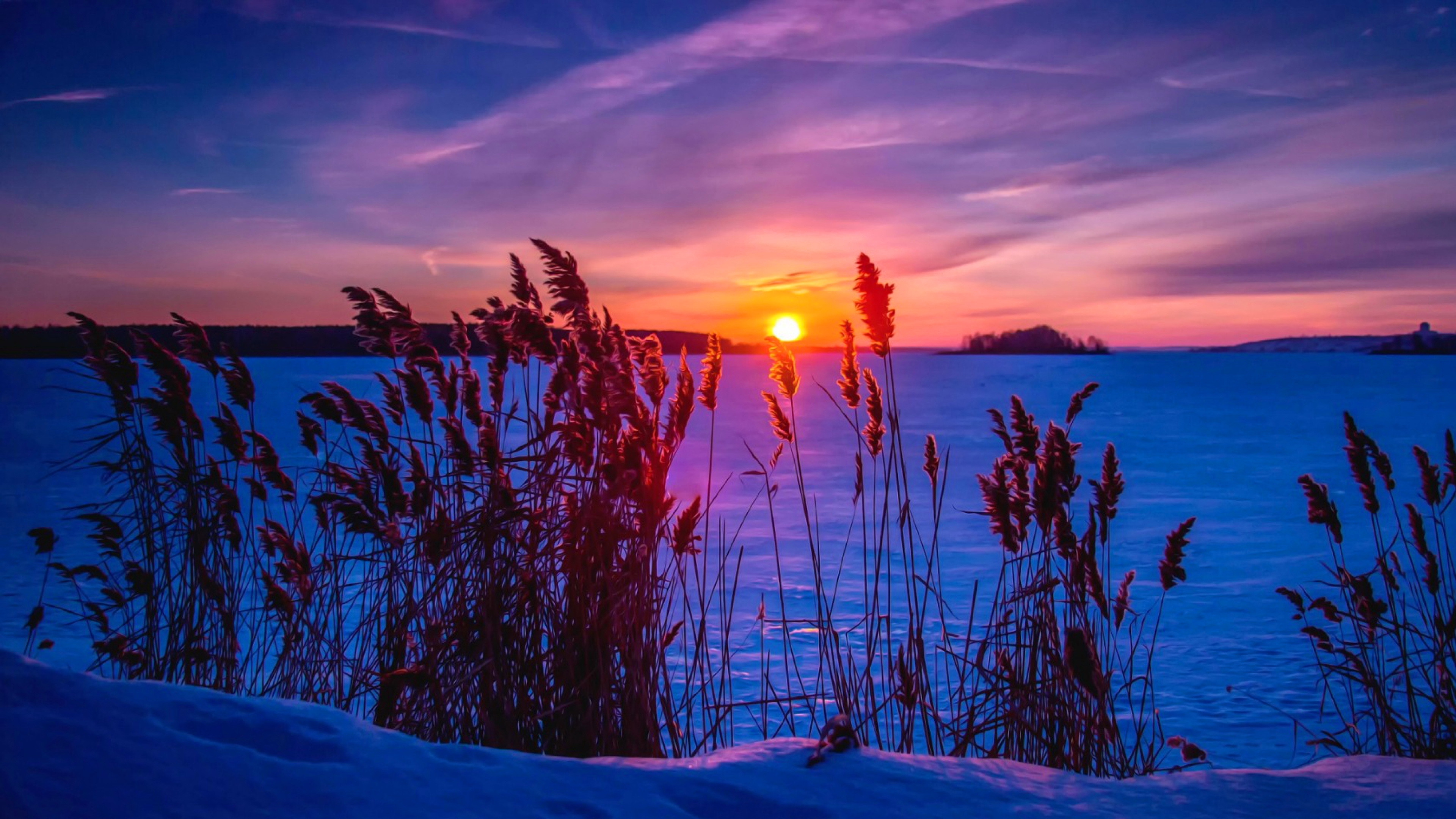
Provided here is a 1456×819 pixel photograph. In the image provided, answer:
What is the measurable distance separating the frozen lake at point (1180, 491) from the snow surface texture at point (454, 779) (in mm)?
2000

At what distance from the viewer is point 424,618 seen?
3.14 meters

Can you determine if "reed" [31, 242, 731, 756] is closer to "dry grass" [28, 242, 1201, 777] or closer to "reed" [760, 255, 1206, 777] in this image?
"dry grass" [28, 242, 1201, 777]

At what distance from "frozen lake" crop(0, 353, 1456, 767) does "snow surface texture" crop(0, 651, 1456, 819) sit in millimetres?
2000

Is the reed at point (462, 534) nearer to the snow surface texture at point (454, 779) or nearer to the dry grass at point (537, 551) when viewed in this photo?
the dry grass at point (537, 551)

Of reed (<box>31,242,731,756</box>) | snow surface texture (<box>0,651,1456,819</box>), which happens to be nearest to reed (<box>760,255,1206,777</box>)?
reed (<box>31,242,731,756</box>)

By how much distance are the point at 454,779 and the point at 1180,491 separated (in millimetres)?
17195

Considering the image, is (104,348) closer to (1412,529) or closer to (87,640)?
(87,640)

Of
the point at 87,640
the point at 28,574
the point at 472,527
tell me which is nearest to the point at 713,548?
the point at 87,640

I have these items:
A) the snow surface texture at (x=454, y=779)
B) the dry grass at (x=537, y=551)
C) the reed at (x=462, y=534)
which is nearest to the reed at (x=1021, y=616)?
the dry grass at (x=537, y=551)

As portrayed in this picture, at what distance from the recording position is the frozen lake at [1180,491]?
22.3 feet

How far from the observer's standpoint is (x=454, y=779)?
5.91ft

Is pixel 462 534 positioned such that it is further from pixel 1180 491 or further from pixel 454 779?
pixel 1180 491

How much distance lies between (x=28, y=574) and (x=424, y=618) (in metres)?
9.13

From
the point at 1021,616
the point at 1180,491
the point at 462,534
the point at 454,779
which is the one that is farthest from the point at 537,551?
the point at 1180,491
